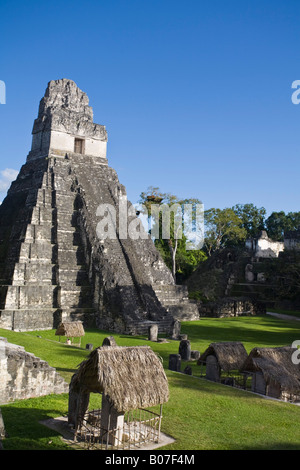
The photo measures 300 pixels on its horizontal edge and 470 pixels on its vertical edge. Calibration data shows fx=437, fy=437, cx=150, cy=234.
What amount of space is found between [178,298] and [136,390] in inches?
628

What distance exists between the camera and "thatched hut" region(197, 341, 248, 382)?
436 inches

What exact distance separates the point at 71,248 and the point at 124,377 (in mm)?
13584

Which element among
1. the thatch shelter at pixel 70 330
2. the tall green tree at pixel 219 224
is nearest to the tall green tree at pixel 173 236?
the tall green tree at pixel 219 224

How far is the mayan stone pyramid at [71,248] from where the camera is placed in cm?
1783

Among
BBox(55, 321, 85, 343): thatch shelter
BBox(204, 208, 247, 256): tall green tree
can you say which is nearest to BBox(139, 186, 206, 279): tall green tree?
BBox(204, 208, 247, 256): tall green tree

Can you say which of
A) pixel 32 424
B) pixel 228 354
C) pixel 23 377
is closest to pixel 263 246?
pixel 228 354

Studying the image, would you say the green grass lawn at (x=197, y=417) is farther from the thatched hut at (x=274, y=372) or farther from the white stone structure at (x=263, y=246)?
the white stone structure at (x=263, y=246)

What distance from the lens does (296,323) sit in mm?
24125

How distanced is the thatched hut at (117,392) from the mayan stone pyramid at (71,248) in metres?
10.3

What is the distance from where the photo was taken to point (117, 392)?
6457 millimetres

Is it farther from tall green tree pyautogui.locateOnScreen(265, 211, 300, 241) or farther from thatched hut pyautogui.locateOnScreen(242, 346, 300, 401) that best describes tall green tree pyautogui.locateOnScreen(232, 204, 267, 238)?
thatched hut pyautogui.locateOnScreen(242, 346, 300, 401)

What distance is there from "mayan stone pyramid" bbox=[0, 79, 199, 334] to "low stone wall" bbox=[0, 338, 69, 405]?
7.95m
